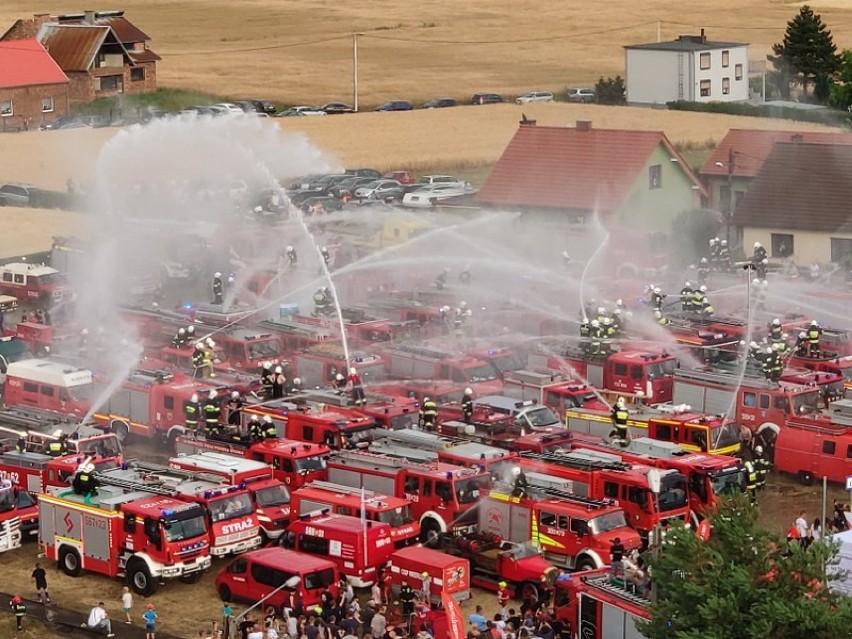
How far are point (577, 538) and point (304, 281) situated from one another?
24.6 meters

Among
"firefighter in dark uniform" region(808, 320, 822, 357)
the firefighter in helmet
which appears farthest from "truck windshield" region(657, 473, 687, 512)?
the firefighter in helmet

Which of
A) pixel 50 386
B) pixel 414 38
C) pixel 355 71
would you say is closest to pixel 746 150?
pixel 50 386

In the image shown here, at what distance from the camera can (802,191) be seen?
63500 millimetres

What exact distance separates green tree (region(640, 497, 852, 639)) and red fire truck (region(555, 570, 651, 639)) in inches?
97.0

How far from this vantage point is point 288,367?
4584cm

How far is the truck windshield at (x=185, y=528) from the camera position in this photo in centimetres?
3238

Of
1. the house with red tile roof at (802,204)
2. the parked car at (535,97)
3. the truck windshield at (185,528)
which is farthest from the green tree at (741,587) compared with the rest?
the parked car at (535,97)

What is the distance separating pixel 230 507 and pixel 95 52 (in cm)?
7432

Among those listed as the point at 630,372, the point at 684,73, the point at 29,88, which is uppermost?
the point at 684,73

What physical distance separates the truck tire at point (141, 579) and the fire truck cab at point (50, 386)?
1110cm

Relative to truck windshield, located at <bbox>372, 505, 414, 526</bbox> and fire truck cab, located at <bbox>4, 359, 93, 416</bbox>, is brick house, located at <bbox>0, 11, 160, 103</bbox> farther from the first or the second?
truck windshield, located at <bbox>372, 505, 414, 526</bbox>

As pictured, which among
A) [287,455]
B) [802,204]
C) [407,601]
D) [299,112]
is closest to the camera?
[407,601]

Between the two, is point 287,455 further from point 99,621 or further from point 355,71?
point 355,71

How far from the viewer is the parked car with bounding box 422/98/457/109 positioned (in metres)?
103
